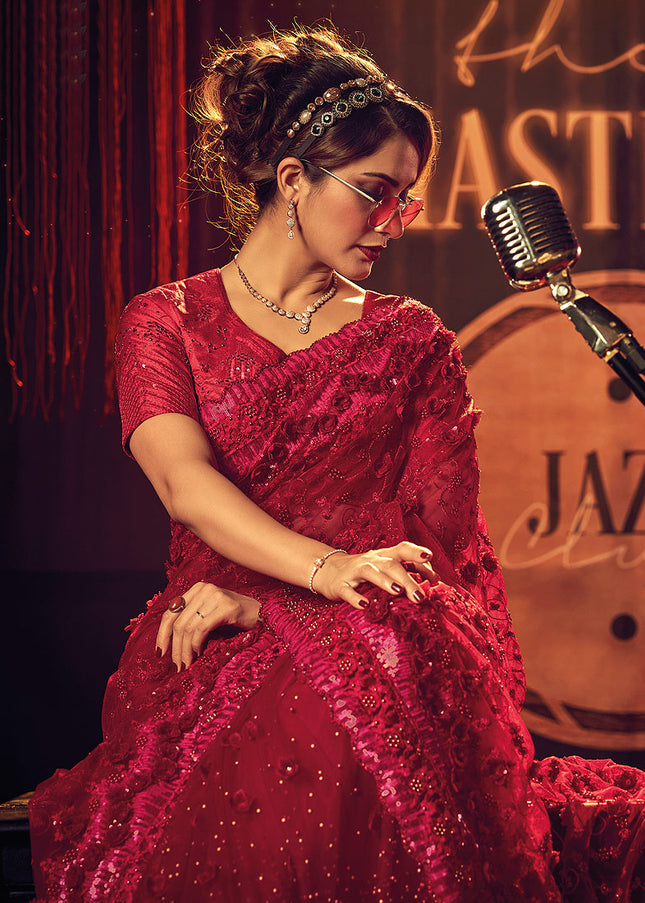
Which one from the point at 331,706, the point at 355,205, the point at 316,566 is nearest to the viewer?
the point at 331,706

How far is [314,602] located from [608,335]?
591 millimetres

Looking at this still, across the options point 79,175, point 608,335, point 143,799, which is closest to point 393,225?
point 608,335

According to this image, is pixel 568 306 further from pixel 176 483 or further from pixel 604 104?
pixel 604 104

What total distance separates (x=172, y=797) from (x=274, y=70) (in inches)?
44.7

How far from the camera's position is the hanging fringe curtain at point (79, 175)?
8.39 feet

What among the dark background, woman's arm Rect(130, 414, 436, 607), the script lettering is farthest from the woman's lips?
the script lettering

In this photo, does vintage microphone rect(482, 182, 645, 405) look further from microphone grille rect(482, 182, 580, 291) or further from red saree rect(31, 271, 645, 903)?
red saree rect(31, 271, 645, 903)

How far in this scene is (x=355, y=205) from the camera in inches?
59.8

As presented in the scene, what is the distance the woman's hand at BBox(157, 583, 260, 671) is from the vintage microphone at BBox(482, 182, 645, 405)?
0.63 meters

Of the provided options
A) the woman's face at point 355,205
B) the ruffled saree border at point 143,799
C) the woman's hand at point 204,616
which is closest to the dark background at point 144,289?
the woman's face at point 355,205

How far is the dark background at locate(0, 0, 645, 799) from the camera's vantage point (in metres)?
2.57

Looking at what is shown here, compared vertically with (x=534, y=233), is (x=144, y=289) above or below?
below

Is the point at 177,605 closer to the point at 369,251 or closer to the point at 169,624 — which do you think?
the point at 169,624

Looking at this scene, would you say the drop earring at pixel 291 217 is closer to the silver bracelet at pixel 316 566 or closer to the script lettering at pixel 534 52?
the silver bracelet at pixel 316 566
